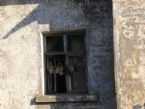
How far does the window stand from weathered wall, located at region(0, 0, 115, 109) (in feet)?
0.73

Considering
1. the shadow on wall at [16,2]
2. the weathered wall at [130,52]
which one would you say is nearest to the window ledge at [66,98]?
the weathered wall at [130,52]

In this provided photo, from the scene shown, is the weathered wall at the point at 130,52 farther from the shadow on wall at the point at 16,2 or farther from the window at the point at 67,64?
the shadow on wall at the point at 16,2

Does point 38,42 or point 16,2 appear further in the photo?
point 16,2

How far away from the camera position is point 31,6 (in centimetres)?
981

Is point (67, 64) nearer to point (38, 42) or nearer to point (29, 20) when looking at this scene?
point (38, 42)

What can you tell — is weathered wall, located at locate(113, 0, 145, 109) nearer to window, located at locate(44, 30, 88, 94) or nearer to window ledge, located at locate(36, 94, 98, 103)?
window ledge, located at locate(36, 94, 98, 103)

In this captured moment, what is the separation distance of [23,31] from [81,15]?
1.40 metres

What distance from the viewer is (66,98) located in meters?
9.37

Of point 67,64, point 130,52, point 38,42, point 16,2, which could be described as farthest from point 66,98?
point 16,2

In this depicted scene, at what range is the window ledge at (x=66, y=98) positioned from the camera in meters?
9.25

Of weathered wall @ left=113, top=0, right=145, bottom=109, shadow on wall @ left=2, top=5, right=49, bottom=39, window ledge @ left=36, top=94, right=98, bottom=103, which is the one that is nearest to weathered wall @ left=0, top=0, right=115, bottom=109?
shadow on wall @ left=2, top=5, right=49, bottom=39

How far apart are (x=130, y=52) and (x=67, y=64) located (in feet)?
6.29

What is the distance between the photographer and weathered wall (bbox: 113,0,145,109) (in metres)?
8.15

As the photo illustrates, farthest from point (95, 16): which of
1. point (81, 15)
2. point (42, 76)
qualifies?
point (42, 76)
